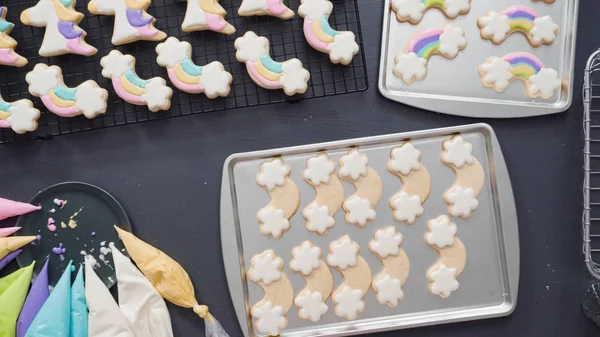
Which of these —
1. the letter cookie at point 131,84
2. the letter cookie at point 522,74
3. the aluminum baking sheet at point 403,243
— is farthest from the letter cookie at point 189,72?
the letter cookie at point 522,74

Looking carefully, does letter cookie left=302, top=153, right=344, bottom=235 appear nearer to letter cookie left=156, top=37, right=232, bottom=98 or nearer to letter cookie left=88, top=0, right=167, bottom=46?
letter cookie left=156, top=37, right=232, bottom=98

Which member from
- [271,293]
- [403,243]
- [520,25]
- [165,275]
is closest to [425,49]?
[520,25]

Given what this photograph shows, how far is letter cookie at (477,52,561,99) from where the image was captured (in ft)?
3.86

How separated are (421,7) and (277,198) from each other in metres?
0.58

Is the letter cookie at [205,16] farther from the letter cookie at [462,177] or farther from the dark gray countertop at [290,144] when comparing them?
the letter cookie at [462,177]

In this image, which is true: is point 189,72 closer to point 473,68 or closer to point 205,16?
point 205,16

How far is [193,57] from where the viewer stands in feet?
3.98

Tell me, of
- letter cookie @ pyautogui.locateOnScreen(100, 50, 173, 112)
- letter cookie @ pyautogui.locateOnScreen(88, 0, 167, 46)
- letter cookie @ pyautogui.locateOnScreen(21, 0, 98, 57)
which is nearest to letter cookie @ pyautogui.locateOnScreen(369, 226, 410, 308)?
letter cookie @ pyautogui.locateOnScreen(100, 50, 173, 112)

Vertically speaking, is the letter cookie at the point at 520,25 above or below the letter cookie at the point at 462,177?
above

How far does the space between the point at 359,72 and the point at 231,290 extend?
62 centimetres

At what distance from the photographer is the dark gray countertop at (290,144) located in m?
1.21

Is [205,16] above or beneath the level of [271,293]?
above

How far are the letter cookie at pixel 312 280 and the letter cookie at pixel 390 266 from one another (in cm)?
12

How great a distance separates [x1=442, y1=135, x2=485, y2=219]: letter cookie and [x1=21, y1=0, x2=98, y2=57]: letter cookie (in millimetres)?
914
